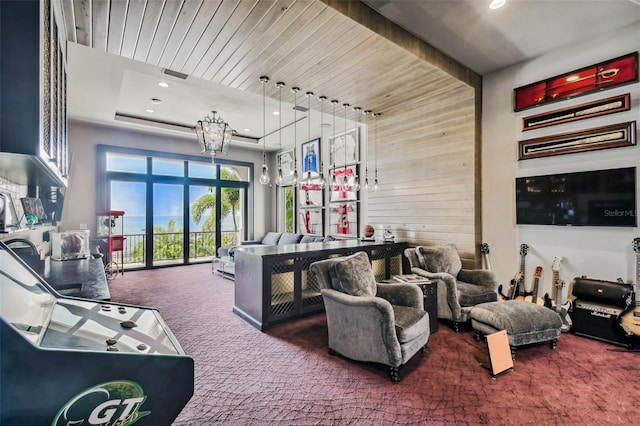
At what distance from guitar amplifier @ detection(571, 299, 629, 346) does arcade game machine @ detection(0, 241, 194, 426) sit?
400 centimetres

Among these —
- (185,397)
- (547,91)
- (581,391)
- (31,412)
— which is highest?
(547,91)

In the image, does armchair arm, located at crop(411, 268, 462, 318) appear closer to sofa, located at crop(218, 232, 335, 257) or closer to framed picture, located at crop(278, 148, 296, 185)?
sofa, located at crop(218, 232, 335, 257)

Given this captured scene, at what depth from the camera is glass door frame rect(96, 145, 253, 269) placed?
665cm

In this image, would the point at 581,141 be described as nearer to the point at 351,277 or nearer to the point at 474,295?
the point at 474,295

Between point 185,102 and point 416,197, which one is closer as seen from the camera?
point 416,197

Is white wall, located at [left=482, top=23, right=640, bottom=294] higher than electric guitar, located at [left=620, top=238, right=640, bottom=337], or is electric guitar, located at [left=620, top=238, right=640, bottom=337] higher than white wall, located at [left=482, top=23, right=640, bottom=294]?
white wall, located at [left=482, top=23, right=640, bottom=294]

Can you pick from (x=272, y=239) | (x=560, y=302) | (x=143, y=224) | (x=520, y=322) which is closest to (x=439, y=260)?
(x=520, y=322)

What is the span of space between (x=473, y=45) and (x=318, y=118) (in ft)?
10.3

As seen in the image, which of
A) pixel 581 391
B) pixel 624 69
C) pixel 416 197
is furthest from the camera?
pixel 416 197

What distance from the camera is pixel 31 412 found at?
617 millimetres

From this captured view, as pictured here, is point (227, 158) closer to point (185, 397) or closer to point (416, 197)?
point (416, 197)

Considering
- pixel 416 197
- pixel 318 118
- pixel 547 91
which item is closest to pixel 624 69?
pixel 547 91

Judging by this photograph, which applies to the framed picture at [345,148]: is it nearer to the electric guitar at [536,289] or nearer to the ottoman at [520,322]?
the electric guitar at [536,289]

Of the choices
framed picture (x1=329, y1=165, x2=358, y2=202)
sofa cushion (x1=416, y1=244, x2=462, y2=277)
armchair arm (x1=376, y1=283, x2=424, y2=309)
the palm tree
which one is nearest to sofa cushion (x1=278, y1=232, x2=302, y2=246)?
framed picture (x1=329, y1=165, x2=358, y2=202)
